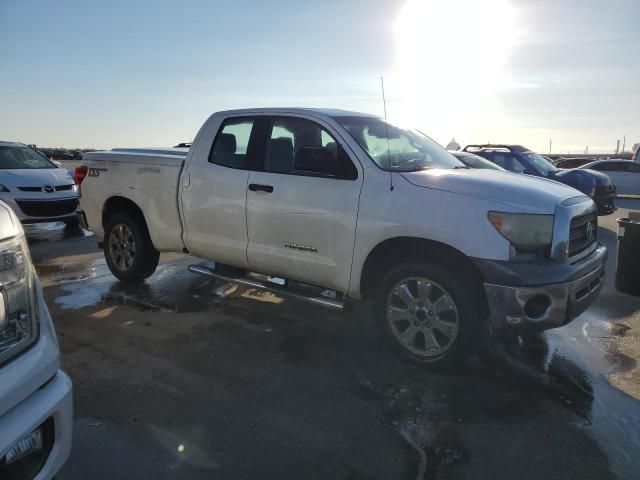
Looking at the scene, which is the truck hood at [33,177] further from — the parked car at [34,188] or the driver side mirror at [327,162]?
the driver side mirror at [327,162]

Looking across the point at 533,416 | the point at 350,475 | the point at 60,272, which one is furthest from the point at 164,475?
the point at 60,272

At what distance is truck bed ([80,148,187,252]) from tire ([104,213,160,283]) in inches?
8.5

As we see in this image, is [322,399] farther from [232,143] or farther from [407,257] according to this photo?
[232,143]

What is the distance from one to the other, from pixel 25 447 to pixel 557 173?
1245 cm

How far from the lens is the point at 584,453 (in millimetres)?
2779

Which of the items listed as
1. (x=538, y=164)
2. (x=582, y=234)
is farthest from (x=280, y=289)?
(x=538, y=164)

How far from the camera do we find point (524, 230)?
336 cm

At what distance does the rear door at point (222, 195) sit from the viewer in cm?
469

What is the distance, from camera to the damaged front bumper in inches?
128

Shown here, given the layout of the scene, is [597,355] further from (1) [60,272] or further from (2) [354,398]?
(1) [60,272]

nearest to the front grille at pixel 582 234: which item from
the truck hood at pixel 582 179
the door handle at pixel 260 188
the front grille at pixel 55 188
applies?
the door handle at pixel 260 188

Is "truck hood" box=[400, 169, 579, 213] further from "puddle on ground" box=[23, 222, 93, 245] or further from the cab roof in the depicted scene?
"puddle on ground" box=[23, 222, 93, 245]

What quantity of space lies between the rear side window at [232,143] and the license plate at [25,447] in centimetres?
327

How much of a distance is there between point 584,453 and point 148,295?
4.42 m
